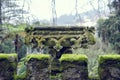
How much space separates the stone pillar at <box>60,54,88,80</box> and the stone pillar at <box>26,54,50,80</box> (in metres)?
0.35

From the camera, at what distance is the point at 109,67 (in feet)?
22.3

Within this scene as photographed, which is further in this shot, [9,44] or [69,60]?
[9,44]

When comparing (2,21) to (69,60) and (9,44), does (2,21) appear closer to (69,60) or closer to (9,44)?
(9,44)

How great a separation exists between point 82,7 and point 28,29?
27.5 feet

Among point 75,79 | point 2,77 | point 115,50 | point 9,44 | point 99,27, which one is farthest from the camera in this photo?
point 9,44

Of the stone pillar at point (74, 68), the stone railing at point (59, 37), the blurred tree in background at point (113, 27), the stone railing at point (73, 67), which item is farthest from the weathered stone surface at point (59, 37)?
the blurred tree in background at point (113, 27)

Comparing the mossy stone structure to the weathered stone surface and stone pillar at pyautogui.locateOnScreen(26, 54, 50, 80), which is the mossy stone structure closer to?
the weathered stone surface

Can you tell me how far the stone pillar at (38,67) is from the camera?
6.93 metres

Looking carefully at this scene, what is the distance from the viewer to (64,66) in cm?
678

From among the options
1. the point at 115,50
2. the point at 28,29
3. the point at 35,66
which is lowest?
the point at 115,50

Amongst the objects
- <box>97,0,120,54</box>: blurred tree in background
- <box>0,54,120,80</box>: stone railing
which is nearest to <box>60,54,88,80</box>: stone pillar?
<box>0,54,120,80</box>: stone railing

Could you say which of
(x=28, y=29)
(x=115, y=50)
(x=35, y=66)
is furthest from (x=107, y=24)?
(x=35, y=66)

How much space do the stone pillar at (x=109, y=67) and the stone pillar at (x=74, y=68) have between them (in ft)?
0.97

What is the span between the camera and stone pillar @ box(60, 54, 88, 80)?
6.73 m
